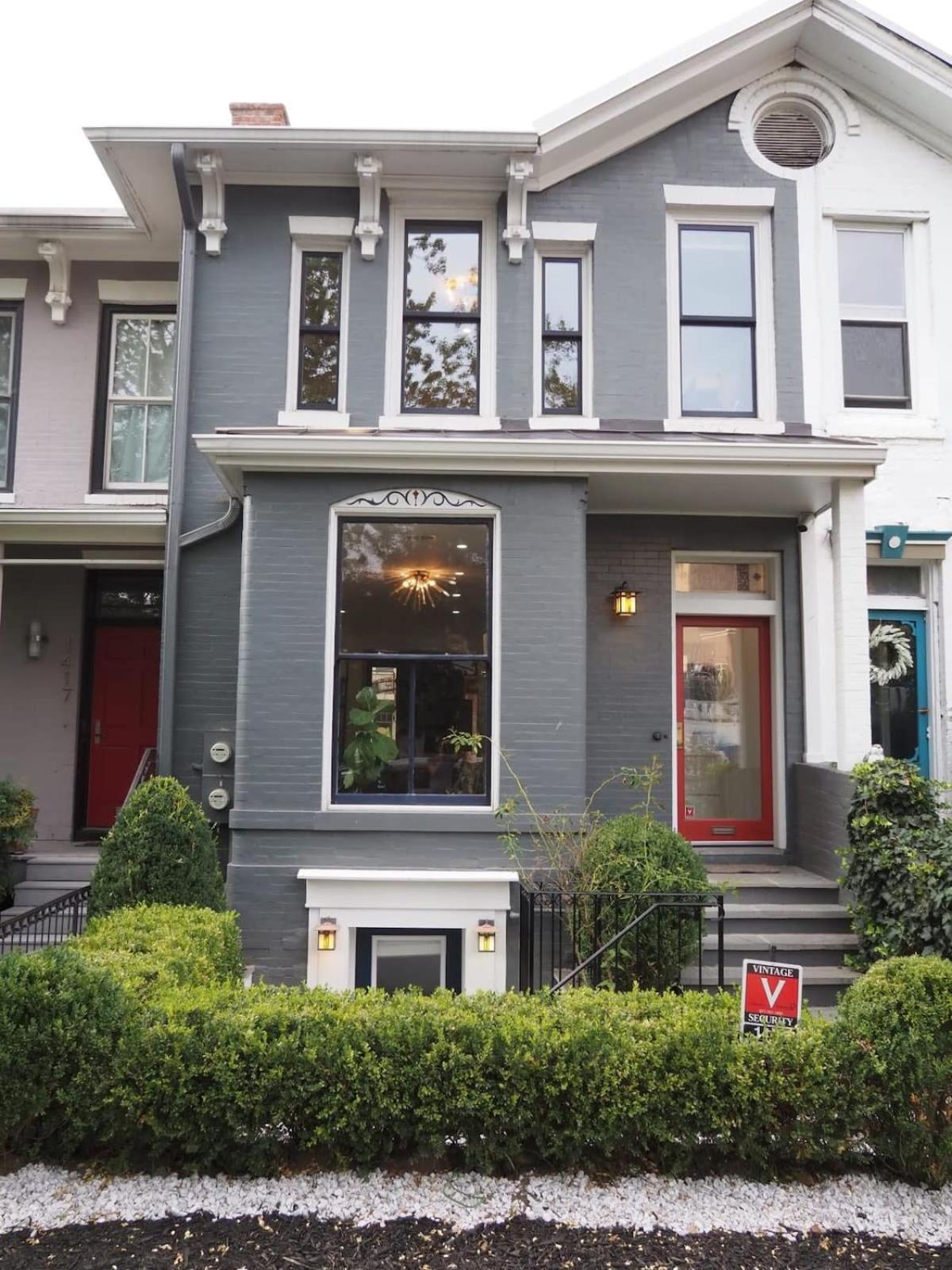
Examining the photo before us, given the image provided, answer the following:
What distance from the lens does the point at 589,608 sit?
306 inches

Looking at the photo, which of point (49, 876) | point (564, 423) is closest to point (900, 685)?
point (564, 423)

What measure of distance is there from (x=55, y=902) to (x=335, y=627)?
2.88 metres

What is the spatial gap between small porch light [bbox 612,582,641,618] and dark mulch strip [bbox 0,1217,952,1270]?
5051mm

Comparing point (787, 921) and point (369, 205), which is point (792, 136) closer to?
point (369, 205)

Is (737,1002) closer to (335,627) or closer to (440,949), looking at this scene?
(440,949)

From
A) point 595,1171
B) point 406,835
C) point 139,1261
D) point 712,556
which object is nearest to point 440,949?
point 406,835

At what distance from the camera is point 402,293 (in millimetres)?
7902

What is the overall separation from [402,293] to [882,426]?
4.70 metres

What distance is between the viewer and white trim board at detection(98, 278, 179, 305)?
8.81 m

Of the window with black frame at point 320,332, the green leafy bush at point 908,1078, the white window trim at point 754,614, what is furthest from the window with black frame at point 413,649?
the green leafy bush at point 908,1078

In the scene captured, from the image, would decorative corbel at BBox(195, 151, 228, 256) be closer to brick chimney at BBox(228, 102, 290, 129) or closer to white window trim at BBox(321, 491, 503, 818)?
brick chimney at BBox(228, 102, 290, 129)

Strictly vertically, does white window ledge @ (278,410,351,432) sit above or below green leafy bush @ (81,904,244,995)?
above

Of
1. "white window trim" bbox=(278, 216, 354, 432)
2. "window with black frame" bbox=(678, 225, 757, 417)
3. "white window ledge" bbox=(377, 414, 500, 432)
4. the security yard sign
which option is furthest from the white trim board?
the security yard sign

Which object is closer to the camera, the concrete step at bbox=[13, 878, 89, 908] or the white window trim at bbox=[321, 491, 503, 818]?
the white window trim at bbox=[321, 491, 503, 818]
